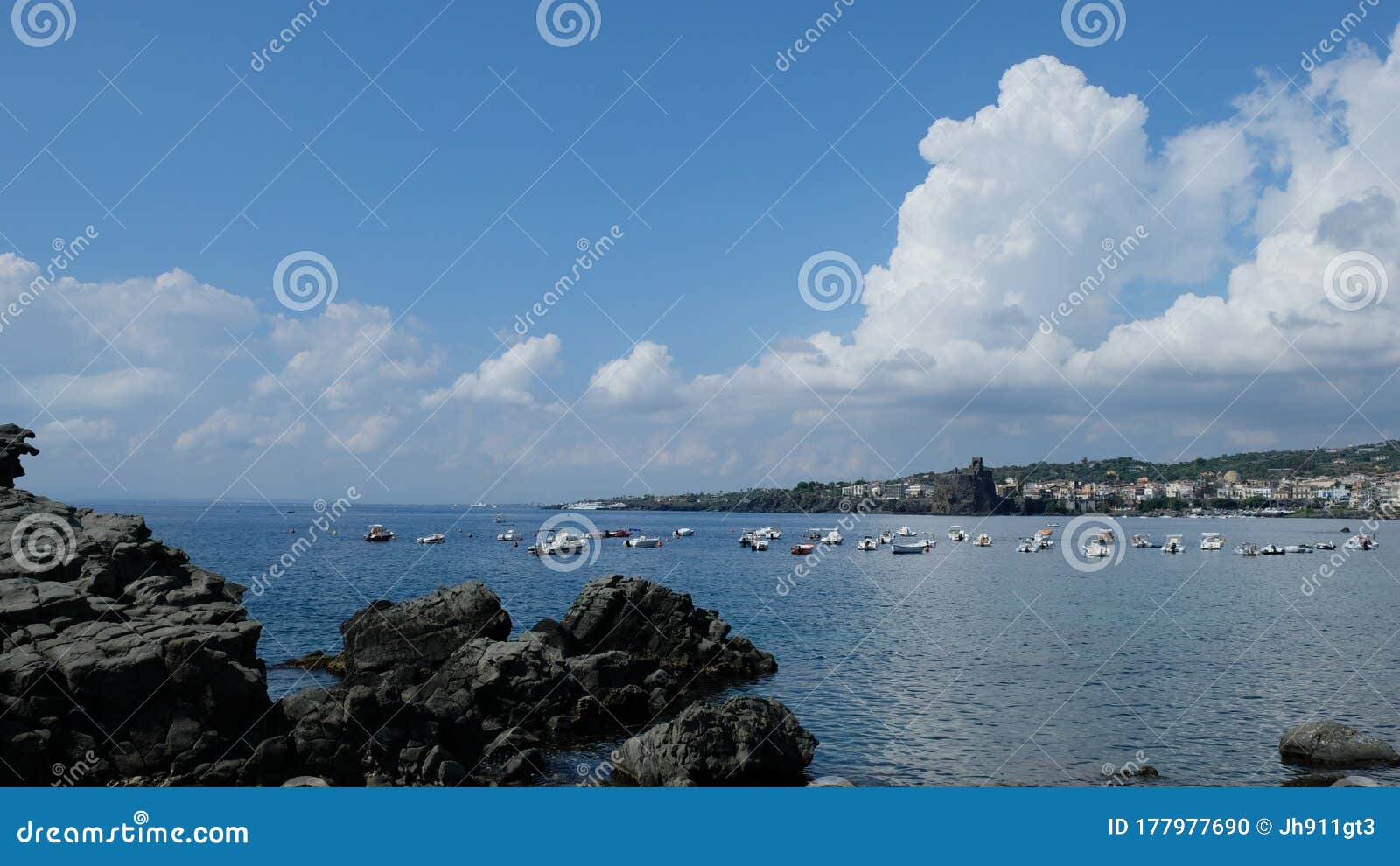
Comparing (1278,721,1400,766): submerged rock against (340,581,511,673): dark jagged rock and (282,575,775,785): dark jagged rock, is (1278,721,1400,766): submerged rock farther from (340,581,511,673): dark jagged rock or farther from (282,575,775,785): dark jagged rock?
(340,581,511,673): dark jagged rock

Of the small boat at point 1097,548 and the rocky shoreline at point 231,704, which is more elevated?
the small boat at point 1097,548

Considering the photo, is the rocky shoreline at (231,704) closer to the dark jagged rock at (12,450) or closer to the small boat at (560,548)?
the dark jagged rock at (12,450)

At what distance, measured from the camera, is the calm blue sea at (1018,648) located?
2708cm

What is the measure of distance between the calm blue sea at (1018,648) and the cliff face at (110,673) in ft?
30.2

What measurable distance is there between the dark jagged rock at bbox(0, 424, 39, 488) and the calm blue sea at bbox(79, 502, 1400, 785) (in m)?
12.7

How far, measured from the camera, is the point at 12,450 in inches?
1300

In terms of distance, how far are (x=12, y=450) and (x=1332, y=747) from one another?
152 ft

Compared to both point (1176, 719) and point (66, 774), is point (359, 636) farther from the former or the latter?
point (1176, 719)

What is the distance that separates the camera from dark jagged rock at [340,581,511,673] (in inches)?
1359

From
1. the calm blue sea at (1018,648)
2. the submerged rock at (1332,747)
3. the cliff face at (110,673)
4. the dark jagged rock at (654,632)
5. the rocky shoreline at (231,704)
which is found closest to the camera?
the cliff face at (110,673)

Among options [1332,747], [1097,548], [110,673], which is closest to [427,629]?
[110,673]

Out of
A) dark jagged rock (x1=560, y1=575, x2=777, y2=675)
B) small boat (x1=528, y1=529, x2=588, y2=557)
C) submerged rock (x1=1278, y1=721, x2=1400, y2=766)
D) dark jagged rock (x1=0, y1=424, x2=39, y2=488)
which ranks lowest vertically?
submerged rock (x1=1278, y1=721, x2=1400, y2=766)

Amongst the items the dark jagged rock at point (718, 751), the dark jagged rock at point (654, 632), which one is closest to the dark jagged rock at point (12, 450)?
the dark jagged rock at point (654, 632)

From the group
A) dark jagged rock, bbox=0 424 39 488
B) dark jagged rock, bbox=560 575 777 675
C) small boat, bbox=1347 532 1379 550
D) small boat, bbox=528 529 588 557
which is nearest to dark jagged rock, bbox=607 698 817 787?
dark jagged rock, bbox=560 575 777 675
